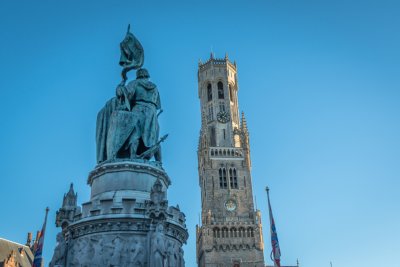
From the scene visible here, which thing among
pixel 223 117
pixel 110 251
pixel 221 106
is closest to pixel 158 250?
pixel 110 251

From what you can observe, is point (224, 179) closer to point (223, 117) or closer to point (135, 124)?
point (223, 117)

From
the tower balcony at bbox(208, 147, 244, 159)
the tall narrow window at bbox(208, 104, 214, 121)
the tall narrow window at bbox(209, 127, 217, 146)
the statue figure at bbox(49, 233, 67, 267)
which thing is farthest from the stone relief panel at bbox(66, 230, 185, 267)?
the tall narrow window at bbox(208, 104, 214, 121)

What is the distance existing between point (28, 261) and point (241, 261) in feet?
102

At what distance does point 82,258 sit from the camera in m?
10.4

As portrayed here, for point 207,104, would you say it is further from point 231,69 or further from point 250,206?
point 250,206

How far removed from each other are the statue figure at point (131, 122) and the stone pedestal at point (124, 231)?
1.59 metres

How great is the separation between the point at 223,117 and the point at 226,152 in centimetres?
739

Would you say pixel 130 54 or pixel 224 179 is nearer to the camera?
pixel 130 54

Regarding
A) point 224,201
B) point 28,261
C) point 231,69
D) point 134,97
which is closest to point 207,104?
point 231,69

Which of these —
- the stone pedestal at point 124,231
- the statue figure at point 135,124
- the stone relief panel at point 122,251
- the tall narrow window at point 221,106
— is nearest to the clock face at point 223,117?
the tall narrow window at point 221,106

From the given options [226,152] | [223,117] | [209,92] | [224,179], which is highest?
[209,92]

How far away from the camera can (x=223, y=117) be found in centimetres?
7594

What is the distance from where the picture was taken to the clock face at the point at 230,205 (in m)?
66.9

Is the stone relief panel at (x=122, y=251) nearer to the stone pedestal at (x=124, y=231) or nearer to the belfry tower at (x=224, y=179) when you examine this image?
the stone pedestal at (x=124, y=231)
